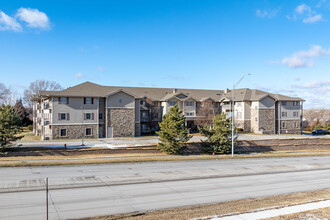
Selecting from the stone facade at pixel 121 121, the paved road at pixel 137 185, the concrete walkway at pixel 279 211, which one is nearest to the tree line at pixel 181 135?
the paved road at pixel 137 185

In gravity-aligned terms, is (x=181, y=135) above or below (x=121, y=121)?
below

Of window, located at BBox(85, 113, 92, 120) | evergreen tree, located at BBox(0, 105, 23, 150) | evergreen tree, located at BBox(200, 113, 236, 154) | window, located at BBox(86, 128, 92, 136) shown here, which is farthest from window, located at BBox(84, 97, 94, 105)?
evergreen tree, located at BBox(200, 113, 236, 154)

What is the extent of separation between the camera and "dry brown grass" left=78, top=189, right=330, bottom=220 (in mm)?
13320

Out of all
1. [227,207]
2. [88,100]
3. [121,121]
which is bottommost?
[227,207]

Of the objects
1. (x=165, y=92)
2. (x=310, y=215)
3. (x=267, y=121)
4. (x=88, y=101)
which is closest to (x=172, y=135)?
(x=88, y=101)

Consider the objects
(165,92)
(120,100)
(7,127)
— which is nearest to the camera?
(7,127)

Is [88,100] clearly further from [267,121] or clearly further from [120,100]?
[267,121]

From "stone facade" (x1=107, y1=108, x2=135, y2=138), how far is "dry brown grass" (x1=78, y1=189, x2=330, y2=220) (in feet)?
128

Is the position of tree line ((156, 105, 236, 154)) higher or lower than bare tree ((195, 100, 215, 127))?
lower

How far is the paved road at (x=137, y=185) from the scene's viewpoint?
14.9 metres

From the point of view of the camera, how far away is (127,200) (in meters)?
16.3

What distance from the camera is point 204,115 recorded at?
63844mm

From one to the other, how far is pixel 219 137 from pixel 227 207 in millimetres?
25361

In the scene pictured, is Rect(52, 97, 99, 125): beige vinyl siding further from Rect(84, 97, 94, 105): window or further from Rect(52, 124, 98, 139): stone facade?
Rect(52, 124, 98, 139): stone facade
